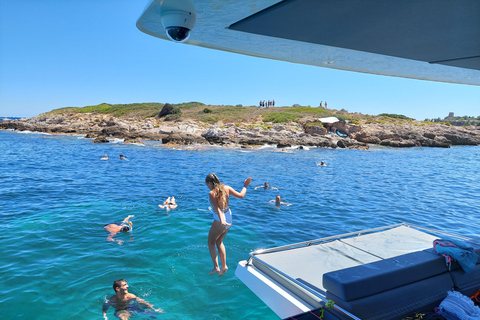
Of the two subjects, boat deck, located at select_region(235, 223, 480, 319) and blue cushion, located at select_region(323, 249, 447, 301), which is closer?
blue cushion, located at select_region(323, 249, 447, 301)

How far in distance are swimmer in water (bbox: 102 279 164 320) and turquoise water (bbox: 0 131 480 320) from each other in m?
0.16

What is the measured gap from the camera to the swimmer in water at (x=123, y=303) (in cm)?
585

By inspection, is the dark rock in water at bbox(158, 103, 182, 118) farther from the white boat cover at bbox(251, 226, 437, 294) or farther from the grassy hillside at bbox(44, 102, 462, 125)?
the white boat cover at bbox(251, 226, 437, 294)

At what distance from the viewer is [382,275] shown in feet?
12.1

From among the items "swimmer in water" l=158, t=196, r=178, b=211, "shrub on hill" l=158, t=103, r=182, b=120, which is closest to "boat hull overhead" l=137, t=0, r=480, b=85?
"swimmer in water" l=158, t=196, r=178, b=211

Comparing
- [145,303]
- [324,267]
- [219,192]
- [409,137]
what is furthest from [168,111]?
[324,267]

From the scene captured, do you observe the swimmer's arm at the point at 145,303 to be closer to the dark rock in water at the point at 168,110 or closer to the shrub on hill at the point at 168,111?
the shrub on hill at the point at 168,111

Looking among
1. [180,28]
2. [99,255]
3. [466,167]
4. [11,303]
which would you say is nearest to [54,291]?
[11,303]

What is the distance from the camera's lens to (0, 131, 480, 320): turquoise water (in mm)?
6484

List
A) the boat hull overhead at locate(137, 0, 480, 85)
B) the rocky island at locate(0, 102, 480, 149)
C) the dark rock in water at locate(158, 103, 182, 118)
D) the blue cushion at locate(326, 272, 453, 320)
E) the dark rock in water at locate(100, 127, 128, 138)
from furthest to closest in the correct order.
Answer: the dark rock in water at locate(158, 103, 182, 118) < the dark rock in water at locate(100, 127, 128, 138) < the rocky island at locate(0, 102, 480, 149) < the blue cushion at locate(326, 272, 453, 320) < the boat hull overhead at locate(137, 0, 480, 85)

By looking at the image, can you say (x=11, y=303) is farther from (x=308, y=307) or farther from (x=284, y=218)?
(x=284, y=218)

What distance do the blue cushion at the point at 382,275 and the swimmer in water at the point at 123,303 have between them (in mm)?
3873

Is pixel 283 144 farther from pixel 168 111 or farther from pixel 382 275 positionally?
pixel 168 111

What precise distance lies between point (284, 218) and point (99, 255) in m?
6.47
